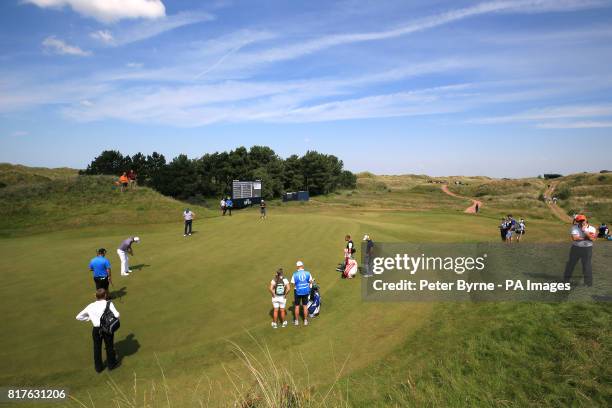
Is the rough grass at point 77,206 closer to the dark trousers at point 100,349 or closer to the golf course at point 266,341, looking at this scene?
the golf course at point 266,341

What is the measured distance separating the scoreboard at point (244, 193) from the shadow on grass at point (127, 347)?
162 ft

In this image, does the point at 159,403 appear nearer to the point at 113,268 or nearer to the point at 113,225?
the point at 113,268

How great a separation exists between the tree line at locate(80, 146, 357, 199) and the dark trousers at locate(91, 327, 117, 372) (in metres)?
77.8

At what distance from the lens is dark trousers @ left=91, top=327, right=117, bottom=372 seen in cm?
984

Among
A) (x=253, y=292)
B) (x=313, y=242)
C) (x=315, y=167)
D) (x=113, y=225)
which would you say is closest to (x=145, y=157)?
(x=315, y=167)

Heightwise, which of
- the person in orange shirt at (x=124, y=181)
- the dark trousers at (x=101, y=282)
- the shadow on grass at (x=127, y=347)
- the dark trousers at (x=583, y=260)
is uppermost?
the person in orange shirt at (x=124, y=181)

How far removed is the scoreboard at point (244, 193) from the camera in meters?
61.4

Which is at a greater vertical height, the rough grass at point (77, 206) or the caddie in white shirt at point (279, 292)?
the rough grass at point (77, 206)

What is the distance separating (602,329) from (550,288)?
4.27m

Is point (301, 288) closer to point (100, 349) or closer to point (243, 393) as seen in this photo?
point (243, 393)

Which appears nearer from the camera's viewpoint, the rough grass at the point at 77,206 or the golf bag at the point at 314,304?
the golf bag at the point at 314,304

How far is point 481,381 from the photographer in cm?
802

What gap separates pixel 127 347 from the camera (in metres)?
11.4

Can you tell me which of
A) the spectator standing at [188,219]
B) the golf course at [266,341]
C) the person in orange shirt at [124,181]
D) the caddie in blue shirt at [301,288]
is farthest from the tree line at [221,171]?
the caddie in blue shirt at [301,288]
